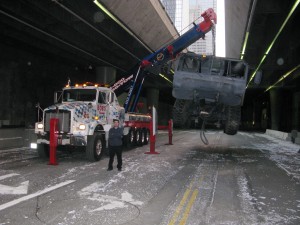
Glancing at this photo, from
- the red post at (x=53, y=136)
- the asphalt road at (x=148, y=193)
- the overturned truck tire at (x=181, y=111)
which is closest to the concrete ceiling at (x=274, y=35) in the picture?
the overturned truck tire at (x=181, y=111)

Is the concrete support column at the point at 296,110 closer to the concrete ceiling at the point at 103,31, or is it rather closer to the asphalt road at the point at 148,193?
the concrete ceiling at the point at 103,31

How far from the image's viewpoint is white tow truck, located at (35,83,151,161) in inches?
475

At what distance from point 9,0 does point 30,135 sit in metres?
6.78

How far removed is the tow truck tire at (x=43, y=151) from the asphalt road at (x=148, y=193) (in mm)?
539

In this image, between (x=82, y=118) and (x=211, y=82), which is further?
(x=211, y=82)

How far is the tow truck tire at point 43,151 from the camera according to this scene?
42.3ft

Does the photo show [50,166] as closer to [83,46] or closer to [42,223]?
[42,223]

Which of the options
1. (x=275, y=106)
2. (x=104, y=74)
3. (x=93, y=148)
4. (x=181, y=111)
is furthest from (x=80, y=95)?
(x=275, y=106)

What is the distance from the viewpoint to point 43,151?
12977 mm

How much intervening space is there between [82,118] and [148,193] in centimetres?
565

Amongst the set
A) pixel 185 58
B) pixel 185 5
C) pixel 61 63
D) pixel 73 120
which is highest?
pixel 185 5

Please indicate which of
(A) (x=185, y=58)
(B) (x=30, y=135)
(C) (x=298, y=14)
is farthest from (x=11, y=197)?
(C) (x=298, y=14)

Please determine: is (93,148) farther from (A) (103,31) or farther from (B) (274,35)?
(B) (274,35)

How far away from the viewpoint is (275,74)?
38.2 m
